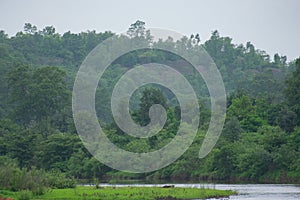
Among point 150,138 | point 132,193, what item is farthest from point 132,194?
point 150,138

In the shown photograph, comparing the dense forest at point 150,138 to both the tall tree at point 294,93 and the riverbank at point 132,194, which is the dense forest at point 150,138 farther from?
the riverbank at point 132,194

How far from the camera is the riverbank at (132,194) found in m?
40.4

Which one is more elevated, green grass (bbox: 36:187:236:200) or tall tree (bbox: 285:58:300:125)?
tall tree (bbox: 285:58:300:125)

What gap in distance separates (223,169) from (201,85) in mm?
61535

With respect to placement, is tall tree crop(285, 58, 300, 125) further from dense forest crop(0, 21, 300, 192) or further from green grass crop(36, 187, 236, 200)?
green grass crop(36, 187, 236, 200)

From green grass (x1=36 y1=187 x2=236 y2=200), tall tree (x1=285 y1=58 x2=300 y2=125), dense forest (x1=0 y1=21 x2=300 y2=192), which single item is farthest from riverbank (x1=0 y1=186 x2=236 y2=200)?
tall tree (x1=285 y1=58 x2=300 y2=125)

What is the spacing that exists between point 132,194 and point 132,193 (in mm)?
720

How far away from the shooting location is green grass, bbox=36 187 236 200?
4053cm

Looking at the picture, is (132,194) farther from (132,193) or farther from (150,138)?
(150,138)

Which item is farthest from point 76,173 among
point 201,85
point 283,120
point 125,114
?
point 201,85

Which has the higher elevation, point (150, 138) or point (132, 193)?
point (150, 138)

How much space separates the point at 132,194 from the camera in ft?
136

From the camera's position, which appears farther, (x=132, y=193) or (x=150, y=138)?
(x=150, y=138)

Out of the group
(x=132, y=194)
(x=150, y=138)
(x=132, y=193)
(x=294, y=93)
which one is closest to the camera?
(x=132, y=194)
